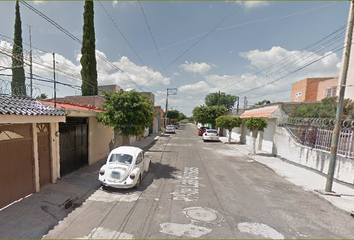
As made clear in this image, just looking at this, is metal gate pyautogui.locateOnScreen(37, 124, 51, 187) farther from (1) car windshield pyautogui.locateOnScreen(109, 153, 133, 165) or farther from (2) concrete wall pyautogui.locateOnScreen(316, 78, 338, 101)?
(2) concrete wall pyautogui.locateOnScreen(316, 78, 338, 101)

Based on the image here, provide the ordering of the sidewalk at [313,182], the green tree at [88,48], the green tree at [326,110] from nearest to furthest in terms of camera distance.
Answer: the sidewalk at [313,182], the green tree at [326,110], the green tree at [88,48]

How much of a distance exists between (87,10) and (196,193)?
58.5 ft

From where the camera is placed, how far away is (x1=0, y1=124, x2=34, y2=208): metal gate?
4.12m

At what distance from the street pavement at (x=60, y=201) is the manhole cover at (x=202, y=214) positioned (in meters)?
3.32

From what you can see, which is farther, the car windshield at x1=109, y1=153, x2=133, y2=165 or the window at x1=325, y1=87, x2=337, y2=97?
the window at x1=325, y1=87, x2=337, y2=97

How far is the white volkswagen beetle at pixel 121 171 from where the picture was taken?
5234 mm

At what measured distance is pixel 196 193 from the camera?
17.4 ft

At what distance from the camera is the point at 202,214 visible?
409 centimetres

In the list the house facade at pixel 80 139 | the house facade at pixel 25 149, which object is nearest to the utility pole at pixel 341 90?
the house facade at pixel 25 149

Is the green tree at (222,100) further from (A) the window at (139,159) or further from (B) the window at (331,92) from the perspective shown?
(A) the window at (139,159)

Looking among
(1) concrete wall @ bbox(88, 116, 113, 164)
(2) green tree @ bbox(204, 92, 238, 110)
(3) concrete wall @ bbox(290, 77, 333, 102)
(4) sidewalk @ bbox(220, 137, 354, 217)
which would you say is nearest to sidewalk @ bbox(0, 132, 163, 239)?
(1) concrete wall @ bbox(88, 116, 113, 164)

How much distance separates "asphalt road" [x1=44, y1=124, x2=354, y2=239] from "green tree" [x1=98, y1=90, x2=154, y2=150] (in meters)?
2.54

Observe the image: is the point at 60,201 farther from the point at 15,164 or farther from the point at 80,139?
the point at 80,139

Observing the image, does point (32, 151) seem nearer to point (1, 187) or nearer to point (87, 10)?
point (1, 187)
